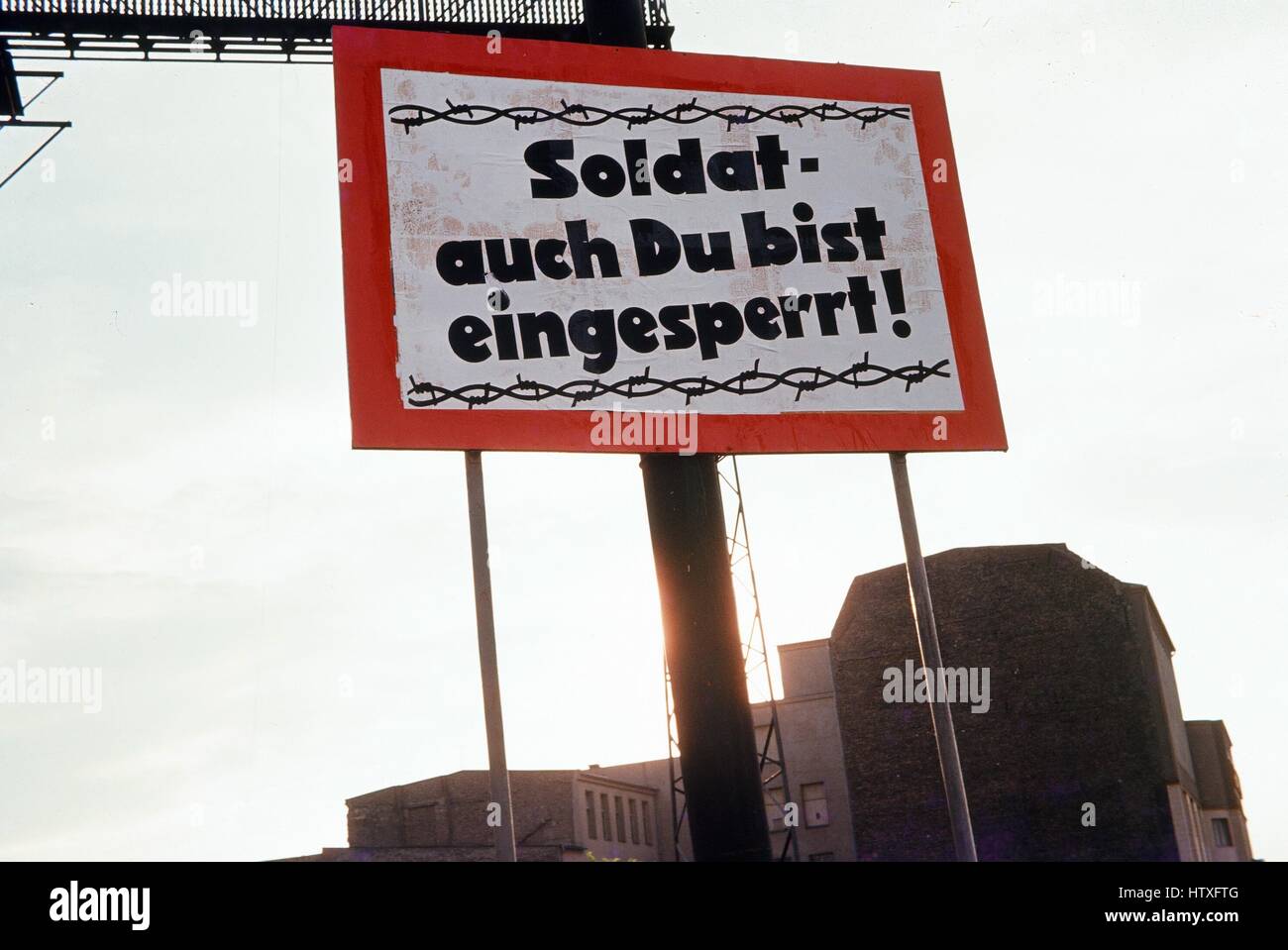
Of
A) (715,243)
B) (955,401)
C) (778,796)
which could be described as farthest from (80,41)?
(778,796)

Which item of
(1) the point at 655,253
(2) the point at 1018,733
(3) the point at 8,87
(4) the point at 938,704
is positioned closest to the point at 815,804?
(2) the point at 1018,733

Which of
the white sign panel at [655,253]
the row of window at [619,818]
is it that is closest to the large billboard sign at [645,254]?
the white sign panel at [655,253]

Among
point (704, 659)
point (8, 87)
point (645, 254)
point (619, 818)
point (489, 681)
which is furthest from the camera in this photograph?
point (619, 818)

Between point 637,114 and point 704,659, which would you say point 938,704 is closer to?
point 704,659

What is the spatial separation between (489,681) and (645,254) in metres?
3.75

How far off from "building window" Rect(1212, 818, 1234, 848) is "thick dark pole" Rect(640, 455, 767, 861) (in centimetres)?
3512

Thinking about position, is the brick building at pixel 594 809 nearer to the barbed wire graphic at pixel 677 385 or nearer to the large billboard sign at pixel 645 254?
the large billboard sign at pixel 645 254

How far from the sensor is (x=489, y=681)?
881cm

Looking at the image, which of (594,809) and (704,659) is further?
Answer: (594,809)

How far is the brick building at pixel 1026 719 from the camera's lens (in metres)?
32.1

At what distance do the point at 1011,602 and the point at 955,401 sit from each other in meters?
24.4

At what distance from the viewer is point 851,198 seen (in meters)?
11.2
